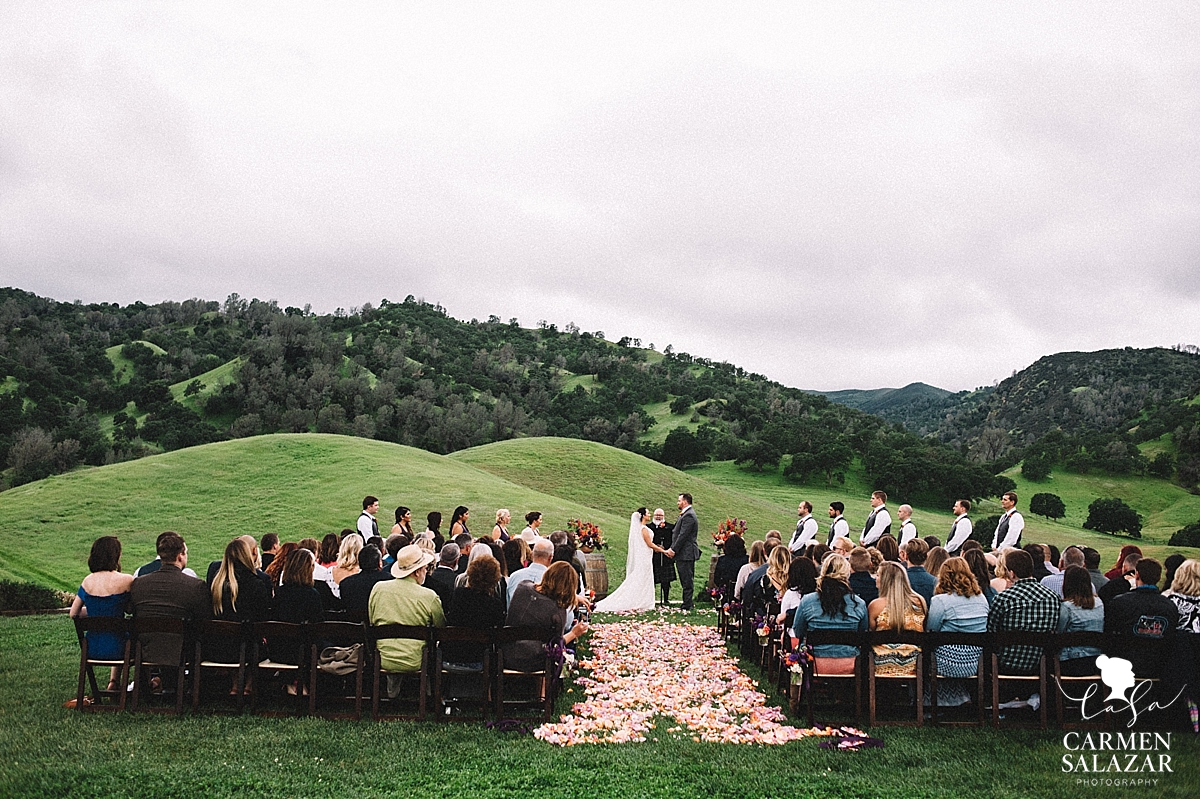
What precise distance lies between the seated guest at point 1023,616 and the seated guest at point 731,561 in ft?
22.2

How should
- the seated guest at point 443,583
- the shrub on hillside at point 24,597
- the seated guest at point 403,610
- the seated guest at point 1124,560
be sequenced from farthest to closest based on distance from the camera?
1. the shrub on hillside at point 24,597
2. the seated guest at point 1124,560
3. the seated guest at point 443,583
4. the seated guest at point 403,610

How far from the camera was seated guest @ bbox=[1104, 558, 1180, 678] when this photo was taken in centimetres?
835

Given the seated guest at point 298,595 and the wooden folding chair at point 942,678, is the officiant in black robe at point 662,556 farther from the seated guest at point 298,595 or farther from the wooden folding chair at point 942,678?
the seated guest at point 298,595

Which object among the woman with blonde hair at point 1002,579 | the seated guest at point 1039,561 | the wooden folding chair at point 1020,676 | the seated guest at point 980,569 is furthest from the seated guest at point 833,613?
the seated guest at point 1039,561

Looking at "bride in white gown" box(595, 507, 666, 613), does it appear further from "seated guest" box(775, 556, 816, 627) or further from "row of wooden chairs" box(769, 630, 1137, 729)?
"row of wooden chairs" box(769, 630, 1137, 729)

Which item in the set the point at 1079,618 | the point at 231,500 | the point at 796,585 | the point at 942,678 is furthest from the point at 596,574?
the point at 231,500

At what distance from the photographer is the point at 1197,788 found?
6.58 metres

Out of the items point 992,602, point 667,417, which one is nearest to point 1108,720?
point 992,602

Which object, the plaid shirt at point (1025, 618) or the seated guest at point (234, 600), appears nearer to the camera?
the plaid shirt at point (1025, 618)

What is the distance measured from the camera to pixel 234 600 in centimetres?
912

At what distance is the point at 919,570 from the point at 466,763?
6.54 meters

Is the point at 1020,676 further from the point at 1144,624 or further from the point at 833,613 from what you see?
the point at 833,613

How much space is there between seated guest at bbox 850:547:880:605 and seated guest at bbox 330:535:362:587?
21.9 ft

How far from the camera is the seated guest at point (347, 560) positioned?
34.2ft
